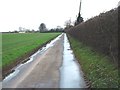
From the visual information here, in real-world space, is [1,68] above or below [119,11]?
below

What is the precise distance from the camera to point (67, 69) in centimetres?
1502

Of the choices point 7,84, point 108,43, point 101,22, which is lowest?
point 7,84

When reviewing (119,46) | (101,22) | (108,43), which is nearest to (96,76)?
(119,46)

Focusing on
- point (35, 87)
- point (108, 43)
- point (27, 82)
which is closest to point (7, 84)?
point (27, 82)

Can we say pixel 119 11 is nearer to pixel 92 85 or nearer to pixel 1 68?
pixel 92 85

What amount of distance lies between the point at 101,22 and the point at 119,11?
4.21m

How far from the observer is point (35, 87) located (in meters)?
10.5

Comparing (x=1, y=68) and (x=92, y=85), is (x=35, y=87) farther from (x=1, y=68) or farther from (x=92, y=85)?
(x=1, y=68)

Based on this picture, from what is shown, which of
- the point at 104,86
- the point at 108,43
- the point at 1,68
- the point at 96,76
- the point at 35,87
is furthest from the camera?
the point at 1,68

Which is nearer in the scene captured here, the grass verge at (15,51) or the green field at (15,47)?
the grass verge at (15,51)

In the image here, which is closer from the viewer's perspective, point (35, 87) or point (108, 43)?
point (35, 87)

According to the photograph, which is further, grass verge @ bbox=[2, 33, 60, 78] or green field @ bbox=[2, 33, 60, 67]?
green field @ bbox=[2, 33, 60, 67]

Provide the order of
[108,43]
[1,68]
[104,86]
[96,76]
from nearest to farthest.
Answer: [104,86]
[96,76]
[108,43]
[1,68]

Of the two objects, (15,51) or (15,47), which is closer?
(15,51)
